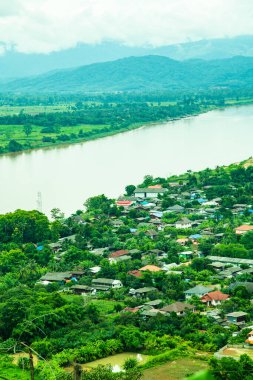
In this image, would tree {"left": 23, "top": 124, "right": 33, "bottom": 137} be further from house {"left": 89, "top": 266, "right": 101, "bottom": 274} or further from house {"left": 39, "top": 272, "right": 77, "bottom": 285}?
house {"left": 39, "top": 272, "right": 77, "bottom": 285}

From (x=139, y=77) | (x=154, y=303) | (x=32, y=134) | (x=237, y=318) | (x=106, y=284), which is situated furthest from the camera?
(x=139, y=77)

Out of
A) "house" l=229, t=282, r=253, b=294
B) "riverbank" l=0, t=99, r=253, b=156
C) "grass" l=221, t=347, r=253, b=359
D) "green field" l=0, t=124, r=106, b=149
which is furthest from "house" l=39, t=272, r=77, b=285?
"green field" l=0, t=124, r=106, b=149

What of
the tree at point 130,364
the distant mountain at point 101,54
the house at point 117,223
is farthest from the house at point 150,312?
the distant mountain at point 101,54

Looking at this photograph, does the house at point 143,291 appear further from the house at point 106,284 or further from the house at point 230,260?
Result: the house at point 230,260

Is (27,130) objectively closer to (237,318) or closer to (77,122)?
(77,122)

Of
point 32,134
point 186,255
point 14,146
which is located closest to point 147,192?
point 186,255

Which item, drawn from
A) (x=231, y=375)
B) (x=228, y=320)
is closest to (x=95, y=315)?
(x=228, y=320)
